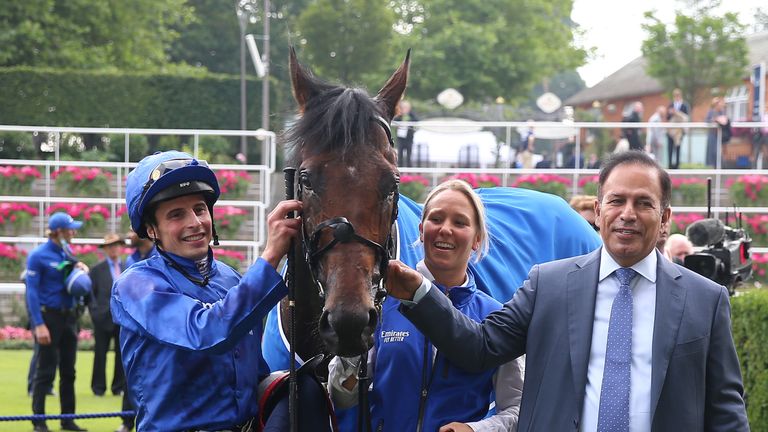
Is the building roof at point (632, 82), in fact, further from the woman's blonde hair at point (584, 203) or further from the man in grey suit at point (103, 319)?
the woman's blonde hair at point (584, 203)

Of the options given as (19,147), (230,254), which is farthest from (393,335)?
(19,147)

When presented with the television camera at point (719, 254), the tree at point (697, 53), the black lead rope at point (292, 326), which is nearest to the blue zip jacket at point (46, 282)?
→ the television camera at point (719, 254)

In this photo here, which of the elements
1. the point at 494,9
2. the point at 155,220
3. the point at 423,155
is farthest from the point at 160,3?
the point at 155,220

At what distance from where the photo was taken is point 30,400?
9680 millimetres

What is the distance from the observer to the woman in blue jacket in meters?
2.95

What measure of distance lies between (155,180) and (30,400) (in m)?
7.54

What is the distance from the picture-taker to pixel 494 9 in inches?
1553

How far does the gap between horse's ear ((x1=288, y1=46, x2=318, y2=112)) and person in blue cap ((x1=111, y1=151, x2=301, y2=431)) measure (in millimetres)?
369

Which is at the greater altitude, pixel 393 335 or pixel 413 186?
pixel 413 186

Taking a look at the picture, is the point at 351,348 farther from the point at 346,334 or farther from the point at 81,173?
the point at 81,173

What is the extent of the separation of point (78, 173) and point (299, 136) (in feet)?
38.6

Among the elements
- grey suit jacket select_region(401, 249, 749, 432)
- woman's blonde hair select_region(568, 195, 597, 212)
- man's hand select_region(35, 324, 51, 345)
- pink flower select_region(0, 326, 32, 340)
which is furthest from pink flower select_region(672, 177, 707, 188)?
grey suit jacket select_region(401, 249, 749, 432)

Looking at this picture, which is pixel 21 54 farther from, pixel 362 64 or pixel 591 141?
pixel 591 141

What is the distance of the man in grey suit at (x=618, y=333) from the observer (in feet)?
9.00
